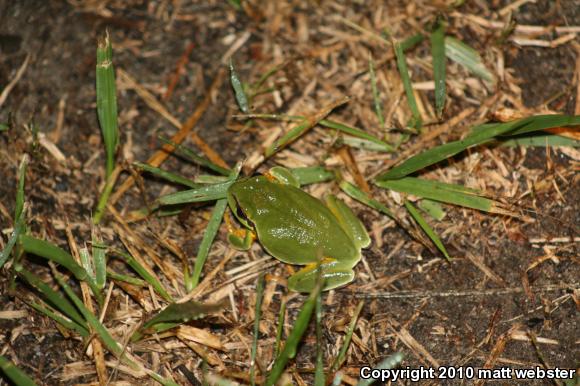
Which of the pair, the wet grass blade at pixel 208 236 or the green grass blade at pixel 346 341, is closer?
the green grass blade at pixel 346 341

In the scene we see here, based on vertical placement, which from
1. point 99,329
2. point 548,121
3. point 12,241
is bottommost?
point 99,329

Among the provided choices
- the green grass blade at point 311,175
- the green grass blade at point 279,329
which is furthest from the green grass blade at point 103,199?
the green grass blade at point 279,329

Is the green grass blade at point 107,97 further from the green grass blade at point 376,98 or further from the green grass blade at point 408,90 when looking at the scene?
the green grass blade at point 408,90

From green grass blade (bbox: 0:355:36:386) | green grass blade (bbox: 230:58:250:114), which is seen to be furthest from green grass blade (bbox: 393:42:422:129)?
green grass blade (bbox: 0:355:36:386)

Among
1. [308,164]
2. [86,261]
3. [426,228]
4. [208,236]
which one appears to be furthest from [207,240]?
[426,228]

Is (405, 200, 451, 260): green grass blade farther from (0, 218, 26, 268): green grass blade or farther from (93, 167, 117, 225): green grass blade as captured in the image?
(0, 218, 26, 268): green grass blade

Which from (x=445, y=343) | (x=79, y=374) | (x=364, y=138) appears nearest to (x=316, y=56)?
(x=364, y=138)

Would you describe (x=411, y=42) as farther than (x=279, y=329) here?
Yes

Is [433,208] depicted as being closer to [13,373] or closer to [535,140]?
[535,140]
